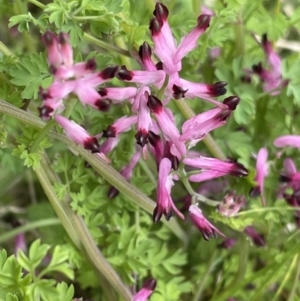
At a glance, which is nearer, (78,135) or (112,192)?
(78,135)

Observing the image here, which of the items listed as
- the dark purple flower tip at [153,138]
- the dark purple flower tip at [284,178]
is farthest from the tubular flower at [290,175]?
the dark purple flower tip at [153,138]

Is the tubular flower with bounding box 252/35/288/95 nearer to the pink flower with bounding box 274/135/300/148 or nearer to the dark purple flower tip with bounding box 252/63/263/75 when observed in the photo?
the dark purple flower tip with bounding box 252/63/263/75

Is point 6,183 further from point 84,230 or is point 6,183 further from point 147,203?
point 147,203

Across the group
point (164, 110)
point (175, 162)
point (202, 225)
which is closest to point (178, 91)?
point (164, 110)

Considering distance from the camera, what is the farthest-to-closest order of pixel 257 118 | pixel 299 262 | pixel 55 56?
pixel 257 118 → pixel 299 262 → pixel 55 56

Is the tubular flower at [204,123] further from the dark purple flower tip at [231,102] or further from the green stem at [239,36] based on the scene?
the green stem at [239,36]

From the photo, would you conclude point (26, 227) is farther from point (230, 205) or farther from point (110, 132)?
point (230, 205)

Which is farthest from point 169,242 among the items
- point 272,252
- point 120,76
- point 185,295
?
point 120,76
